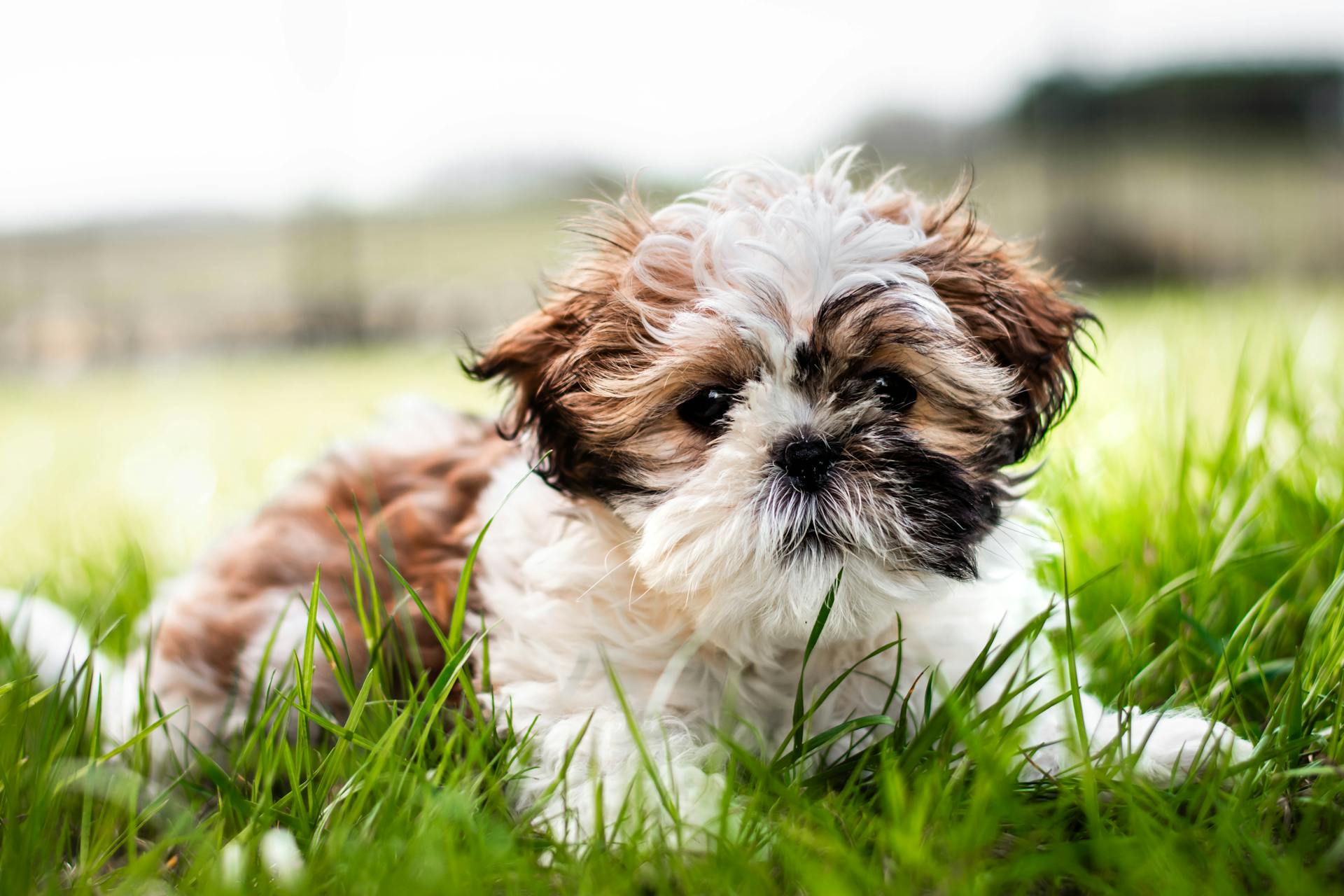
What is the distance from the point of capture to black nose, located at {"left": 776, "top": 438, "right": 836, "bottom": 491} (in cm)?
157

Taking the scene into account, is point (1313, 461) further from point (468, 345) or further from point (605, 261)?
point (468, 345)

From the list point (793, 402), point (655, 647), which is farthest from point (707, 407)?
point (655, 647)

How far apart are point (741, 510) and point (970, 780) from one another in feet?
1.76

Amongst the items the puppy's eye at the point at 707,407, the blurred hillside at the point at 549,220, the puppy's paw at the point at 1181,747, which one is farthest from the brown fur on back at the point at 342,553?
the blurred hillside at the point at 549,220

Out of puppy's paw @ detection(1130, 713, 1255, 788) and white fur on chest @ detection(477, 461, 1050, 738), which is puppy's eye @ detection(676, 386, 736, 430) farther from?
puppy's paw @ detection(1130, 713, 1255, 788)

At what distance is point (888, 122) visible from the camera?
10.6 m

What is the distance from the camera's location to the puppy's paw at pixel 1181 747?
4.88 ft

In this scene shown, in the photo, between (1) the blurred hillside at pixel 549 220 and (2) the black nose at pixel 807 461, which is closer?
(2) the black nose at pixel 807 461

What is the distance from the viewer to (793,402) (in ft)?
5.37

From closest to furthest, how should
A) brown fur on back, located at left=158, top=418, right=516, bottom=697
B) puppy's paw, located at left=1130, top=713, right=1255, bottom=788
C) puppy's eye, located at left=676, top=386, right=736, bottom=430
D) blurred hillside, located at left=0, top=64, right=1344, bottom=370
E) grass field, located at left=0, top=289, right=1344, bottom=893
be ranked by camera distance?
grass field, located at left=0, top=289, right=1344, bottom=893 → puppy's paw, located at left=1130, top=713, right=1255, bottom=788 → puppy's eye, located at left=676, top=386, right=736, bottom=430 → brown fur on back, located at left=158, top=418, right=516, bottom=697 → blurred hillside, located at left=0, top=64, right=1344, bottom=370

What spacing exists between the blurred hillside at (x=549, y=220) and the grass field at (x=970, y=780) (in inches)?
287

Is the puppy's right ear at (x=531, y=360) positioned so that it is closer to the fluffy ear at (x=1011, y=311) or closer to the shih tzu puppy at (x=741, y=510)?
the shih tzu puppy at (x=741, y=510)

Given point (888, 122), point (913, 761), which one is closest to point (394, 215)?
point (888, 122)

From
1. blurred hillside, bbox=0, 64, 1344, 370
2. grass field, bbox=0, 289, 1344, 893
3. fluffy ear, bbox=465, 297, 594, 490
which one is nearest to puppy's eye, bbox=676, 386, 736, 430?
fluffy ear, bbox=465, 297, 594, 490
